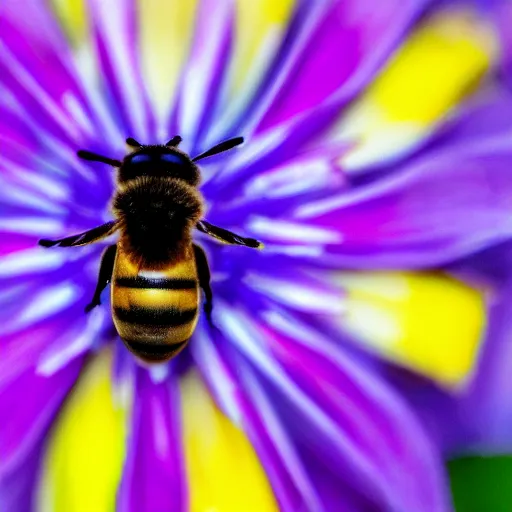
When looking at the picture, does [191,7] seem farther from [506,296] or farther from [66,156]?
[506,296]

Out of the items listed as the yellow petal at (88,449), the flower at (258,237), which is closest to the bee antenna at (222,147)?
the flower at (258,237)

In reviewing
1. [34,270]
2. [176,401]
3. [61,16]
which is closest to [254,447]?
[176,401]

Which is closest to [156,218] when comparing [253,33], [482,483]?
[253,33]

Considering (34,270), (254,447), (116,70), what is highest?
(116,70)

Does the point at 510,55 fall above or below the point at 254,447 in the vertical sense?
above

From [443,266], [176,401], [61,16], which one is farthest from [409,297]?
[61,16]

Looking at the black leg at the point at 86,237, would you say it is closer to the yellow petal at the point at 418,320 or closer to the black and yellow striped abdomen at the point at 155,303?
the black and yellow striped abdomen at the point at 155,303
